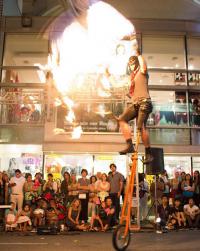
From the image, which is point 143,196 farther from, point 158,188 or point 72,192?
point 72,192

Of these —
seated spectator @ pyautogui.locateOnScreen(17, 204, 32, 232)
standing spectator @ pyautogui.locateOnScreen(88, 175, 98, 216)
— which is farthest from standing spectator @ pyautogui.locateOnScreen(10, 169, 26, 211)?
standing spectator @ pyautogui.locateOnScreen(88, 175, 98, 216)

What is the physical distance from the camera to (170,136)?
13156 mm

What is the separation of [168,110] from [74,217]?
6050 mm

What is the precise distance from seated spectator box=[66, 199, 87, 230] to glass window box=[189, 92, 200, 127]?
6189mm

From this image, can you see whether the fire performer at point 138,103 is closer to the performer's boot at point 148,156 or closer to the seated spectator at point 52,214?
the performer's boot at point 148,156

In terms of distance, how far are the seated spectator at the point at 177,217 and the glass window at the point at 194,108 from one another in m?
4.63

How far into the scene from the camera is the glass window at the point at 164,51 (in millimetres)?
14078

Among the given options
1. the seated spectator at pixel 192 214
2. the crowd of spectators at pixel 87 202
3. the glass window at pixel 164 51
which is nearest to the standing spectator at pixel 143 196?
the crowd of spectators at pixel 87 202

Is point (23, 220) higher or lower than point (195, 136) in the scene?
lower

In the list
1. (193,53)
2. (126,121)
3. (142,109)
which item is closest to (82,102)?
(193,53)

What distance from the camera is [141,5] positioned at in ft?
48.1

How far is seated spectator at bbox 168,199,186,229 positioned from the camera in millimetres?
8859

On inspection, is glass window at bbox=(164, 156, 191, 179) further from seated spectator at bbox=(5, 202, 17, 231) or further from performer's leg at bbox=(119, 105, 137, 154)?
performer's leg at bbox=(119, 105, 137, 154)

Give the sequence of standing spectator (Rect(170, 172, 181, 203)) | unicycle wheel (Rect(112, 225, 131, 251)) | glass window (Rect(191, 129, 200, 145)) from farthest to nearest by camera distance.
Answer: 1. glass window (Rect(191, 129, 200, 145))
2. standing spectator (Rect(170, 172, 181, 203))
3. unicycle wheel (Rect(112, 225, 131, 251))
